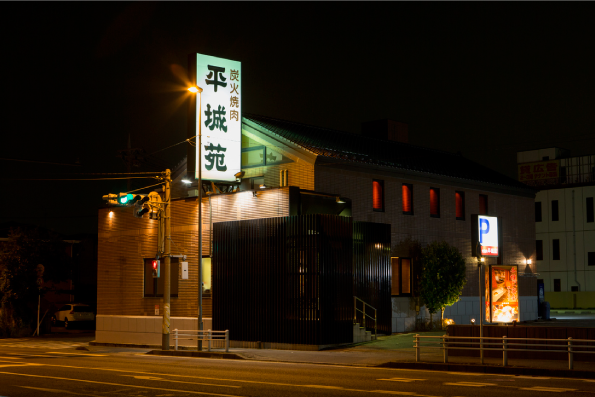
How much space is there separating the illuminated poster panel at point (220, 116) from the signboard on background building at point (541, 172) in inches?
2077

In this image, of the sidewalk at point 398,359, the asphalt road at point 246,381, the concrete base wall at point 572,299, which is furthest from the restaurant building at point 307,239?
the concrete base wall at point 572,299

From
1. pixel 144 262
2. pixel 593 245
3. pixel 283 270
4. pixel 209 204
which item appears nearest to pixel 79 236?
pixel 144 262

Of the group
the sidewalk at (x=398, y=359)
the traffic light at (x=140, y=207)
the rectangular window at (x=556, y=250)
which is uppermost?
the traffic light at (x=140, y=207)

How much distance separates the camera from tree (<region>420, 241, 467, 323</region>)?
32.2 m

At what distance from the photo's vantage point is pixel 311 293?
25.4 m

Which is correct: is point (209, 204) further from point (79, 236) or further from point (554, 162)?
point (554, 162)

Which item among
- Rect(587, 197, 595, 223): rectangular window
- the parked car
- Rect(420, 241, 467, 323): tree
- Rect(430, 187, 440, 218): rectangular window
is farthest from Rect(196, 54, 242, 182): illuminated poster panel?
Rect(587, 197, 595, 223): rectangular window

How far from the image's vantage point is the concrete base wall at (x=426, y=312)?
1235 inches

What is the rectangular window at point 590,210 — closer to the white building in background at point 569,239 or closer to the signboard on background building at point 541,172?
the white building in background at point 569,239

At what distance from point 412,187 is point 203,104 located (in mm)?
11141

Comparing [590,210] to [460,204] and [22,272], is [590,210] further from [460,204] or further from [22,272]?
[22,272]

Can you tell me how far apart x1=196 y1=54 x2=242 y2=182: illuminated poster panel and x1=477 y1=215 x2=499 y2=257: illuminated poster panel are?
40.7 ft

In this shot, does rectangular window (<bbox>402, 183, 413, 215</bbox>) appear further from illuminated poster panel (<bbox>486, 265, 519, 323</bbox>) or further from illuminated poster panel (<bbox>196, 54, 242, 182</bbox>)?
illuminated poster panel (<bbox>196, 54, 242, 182</bbox>)

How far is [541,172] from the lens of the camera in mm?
75250
